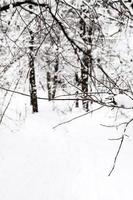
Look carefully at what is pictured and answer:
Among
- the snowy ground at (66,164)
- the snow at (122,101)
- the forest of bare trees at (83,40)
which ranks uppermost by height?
the forest of bare trees at (83,40)

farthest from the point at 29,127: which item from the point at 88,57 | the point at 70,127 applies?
the point at 88,57

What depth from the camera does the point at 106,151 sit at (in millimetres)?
9555

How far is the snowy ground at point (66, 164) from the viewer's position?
299 inches

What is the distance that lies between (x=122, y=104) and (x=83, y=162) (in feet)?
24.9

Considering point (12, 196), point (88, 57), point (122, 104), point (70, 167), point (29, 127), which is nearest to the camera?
point (122, 104)

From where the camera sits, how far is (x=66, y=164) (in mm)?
9820

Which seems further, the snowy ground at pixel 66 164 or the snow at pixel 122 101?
the snowy ground at pixel 66 164

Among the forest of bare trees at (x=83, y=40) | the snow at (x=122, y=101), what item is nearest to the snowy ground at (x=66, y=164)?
the forest of bare trees at (x=83, y=40)

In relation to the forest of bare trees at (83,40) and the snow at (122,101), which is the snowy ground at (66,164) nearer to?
the forest of bare trees at (83,40)

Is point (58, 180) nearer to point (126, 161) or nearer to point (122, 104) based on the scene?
point (126, 161)

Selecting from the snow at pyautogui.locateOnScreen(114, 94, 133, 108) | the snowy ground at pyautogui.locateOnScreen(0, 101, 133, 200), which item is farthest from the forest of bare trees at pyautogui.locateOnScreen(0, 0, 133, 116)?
the snowy ground at pyautogui.locateOnScreen(0, 101, 133, 200)

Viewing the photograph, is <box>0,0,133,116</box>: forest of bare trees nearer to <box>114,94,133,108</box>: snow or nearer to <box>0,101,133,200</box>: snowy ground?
<box>114,94,133,108</box>: snow

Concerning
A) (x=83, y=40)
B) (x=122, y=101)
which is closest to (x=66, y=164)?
(x=83, y=40)

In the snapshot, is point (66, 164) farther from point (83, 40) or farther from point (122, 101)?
point (122, 101)
